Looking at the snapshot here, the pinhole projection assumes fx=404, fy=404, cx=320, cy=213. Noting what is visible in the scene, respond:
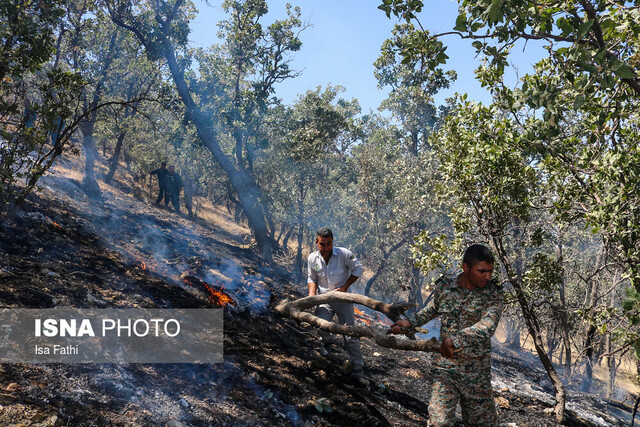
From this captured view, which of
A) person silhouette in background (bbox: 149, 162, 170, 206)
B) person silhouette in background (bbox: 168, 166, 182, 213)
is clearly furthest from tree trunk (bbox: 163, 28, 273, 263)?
person silhouette in background (bbox: 168, 166, 182, 213)

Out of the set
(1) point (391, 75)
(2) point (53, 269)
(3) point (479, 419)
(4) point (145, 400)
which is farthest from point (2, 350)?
(1) point (391, 75)

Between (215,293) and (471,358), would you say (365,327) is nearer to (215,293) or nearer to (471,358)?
(471,358)

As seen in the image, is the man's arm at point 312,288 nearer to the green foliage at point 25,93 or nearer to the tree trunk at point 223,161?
the green foliage at point 25,93

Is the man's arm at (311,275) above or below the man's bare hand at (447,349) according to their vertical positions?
above

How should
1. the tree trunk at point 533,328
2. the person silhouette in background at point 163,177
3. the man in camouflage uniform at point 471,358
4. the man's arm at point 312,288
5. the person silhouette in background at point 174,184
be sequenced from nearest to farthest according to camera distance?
the man in camouflage uniform at point 471,358 → the man's arm at point 312,288 → the tree trunk at point 533,328 → the person silhouette in background at point 163,177 → the person silhouette in background at point 174,184

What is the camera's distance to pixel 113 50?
17.0 meters

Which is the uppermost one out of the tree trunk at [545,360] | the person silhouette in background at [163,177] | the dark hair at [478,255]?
the person silhouette in background at [163,177]

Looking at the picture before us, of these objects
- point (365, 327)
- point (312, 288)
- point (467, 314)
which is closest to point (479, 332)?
point (467, 314)

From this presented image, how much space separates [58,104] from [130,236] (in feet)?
13.7

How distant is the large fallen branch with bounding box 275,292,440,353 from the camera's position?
316 cm

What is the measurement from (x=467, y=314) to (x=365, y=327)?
0.89 m

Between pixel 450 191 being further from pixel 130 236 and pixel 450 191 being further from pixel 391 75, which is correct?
pixel 391 75

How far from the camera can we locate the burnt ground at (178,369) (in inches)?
151

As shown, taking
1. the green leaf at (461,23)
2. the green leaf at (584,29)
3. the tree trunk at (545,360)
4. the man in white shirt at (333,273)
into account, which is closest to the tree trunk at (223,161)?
the man in white shirt at (333,273)
